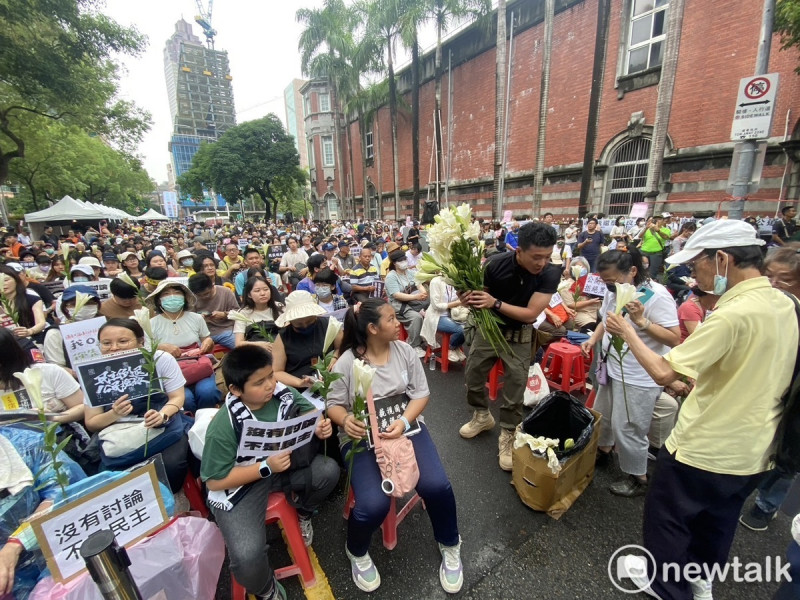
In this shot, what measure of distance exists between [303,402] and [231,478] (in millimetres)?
533

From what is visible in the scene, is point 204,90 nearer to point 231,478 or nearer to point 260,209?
point 260,209

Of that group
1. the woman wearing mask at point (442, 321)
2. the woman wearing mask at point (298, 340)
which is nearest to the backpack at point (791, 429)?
the woman wearing mask at point (298, 340)

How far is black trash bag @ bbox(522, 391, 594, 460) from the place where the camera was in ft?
8.99

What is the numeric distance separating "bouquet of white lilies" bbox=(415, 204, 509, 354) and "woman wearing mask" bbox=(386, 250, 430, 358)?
247cm

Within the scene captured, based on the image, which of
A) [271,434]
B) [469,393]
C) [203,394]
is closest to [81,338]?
[203,394]

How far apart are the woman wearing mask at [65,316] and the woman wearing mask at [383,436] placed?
279 centimetres

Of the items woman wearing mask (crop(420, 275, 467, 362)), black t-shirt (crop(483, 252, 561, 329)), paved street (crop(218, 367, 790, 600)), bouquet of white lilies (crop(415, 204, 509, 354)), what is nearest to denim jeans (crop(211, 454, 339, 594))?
paved street (crop(218, 367, 790, 600))

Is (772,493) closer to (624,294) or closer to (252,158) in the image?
(624,294)

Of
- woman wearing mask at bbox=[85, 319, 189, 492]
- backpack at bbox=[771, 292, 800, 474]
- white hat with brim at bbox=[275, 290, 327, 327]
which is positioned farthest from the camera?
white hat with brim at bbox=[275, 290, 327, 327]

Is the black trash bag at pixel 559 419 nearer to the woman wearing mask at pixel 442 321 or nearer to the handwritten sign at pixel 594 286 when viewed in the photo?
the woman wearing mask at pixel 442 321

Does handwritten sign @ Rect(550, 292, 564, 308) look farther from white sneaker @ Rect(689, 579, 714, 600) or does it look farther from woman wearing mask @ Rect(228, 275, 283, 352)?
woman wearing mask @ Rect(228, 275, 283, 352)

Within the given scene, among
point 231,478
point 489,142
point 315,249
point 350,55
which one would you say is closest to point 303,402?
point 231,478

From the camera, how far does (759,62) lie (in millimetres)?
5230

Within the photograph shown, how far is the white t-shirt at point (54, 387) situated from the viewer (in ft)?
7.51
